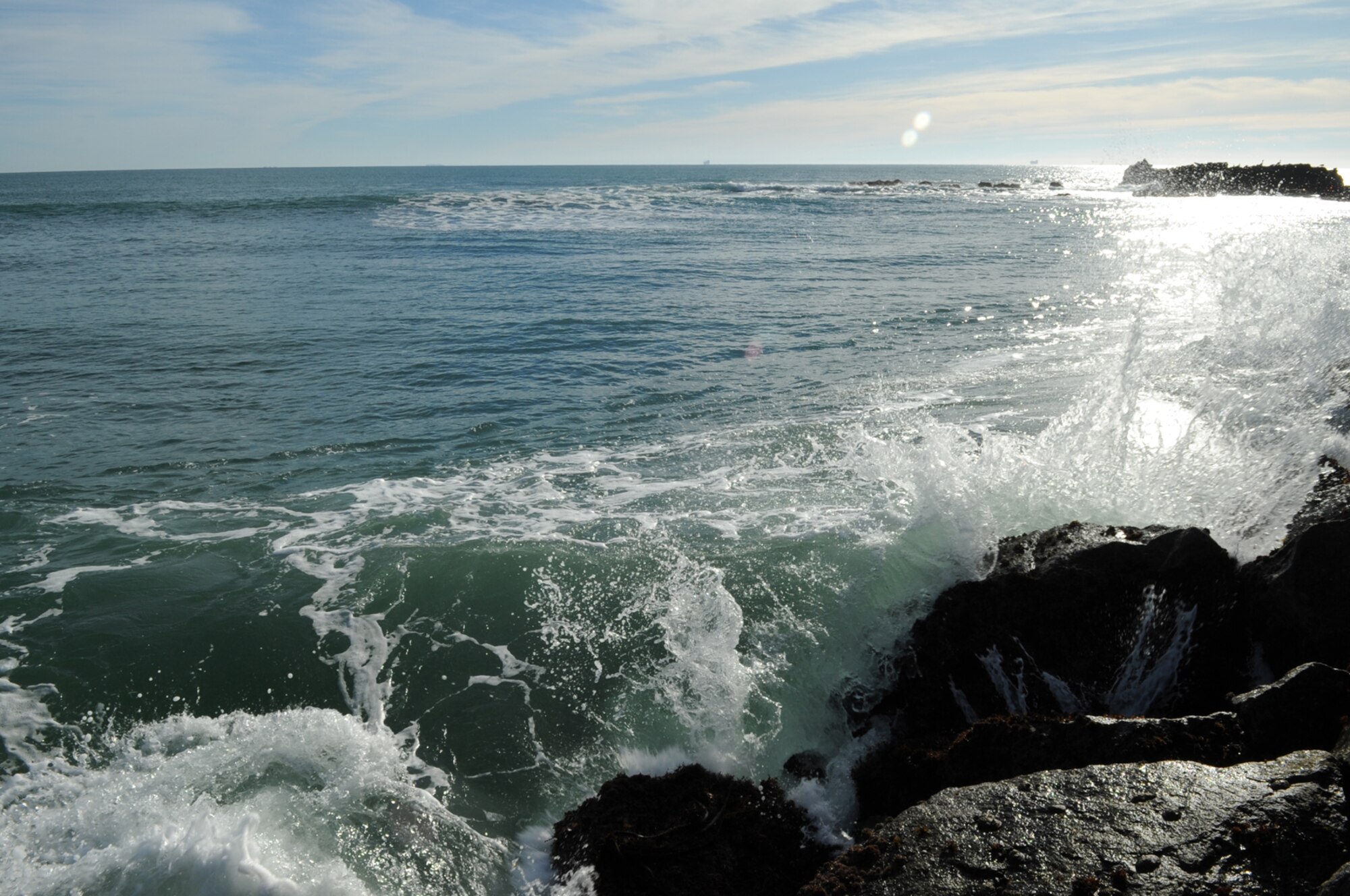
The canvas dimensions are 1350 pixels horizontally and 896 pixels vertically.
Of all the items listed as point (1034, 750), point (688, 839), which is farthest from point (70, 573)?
point (1034, 750)

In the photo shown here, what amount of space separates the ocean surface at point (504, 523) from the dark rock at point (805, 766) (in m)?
0.10

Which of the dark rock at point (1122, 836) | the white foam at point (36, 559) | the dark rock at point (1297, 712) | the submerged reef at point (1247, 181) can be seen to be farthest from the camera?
the submerged reef at point (1247, 181)

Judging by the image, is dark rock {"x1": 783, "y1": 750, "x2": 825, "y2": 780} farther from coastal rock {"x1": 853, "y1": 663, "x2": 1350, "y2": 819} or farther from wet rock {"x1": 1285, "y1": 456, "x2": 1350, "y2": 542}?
wet rock {"x1": 1285, "y1": 456, "x2": 1350, "y2": 542}

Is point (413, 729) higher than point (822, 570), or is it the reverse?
point (822, 570)

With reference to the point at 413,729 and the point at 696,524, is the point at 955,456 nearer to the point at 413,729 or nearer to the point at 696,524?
the point at 696,524

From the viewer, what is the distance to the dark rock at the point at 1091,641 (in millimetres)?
5055

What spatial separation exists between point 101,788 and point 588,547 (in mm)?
4332

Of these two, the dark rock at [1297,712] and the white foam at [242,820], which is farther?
the white foam at [242,820]

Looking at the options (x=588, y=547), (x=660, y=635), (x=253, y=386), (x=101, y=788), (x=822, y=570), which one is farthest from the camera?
(x=253, y=386)

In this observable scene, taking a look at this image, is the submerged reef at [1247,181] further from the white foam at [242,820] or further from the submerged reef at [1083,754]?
the white foam at [242,820]

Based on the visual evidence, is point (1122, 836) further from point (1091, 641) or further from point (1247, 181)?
point (1247, 181)

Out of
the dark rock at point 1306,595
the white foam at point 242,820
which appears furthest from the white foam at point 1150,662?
the white foam at point 242,820

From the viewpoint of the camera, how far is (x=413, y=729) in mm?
5695

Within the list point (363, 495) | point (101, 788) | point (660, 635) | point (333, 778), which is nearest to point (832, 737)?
point (660, 635)
